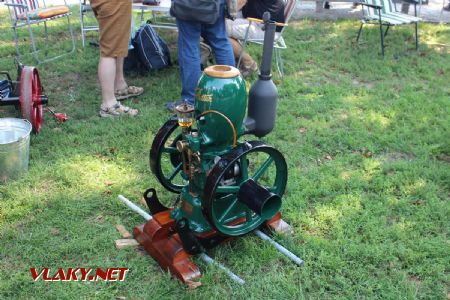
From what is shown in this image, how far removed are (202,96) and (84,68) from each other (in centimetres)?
355

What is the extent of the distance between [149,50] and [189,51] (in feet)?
4.06

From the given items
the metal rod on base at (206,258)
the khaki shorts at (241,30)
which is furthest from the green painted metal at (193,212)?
the khaki shorts at (241,30)

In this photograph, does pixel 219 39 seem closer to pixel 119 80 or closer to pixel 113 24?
pixel 113 24

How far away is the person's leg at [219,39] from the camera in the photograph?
13.7 ft

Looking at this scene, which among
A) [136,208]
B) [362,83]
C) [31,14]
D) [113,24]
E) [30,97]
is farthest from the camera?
[31,14]

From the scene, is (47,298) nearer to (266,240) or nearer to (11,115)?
(266,240)

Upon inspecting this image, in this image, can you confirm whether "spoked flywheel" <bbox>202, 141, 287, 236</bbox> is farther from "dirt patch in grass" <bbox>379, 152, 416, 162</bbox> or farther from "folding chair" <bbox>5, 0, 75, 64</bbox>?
"folding chair" <bbox>5, 0, 75, 64</bbox>

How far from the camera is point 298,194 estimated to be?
3.33 metres

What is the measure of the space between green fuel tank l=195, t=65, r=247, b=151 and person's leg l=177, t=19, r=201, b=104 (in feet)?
5.60

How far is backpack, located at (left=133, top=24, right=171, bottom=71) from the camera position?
5258 mm

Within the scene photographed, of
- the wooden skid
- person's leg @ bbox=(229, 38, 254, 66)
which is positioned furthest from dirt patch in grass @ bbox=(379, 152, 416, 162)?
person's leg @ bbox=(229, 38, 254, 66)

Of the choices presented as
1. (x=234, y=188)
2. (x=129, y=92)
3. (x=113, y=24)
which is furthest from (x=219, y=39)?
(x=234, y=188)

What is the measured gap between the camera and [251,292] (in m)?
2.52

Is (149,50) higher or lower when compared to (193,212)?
higher
